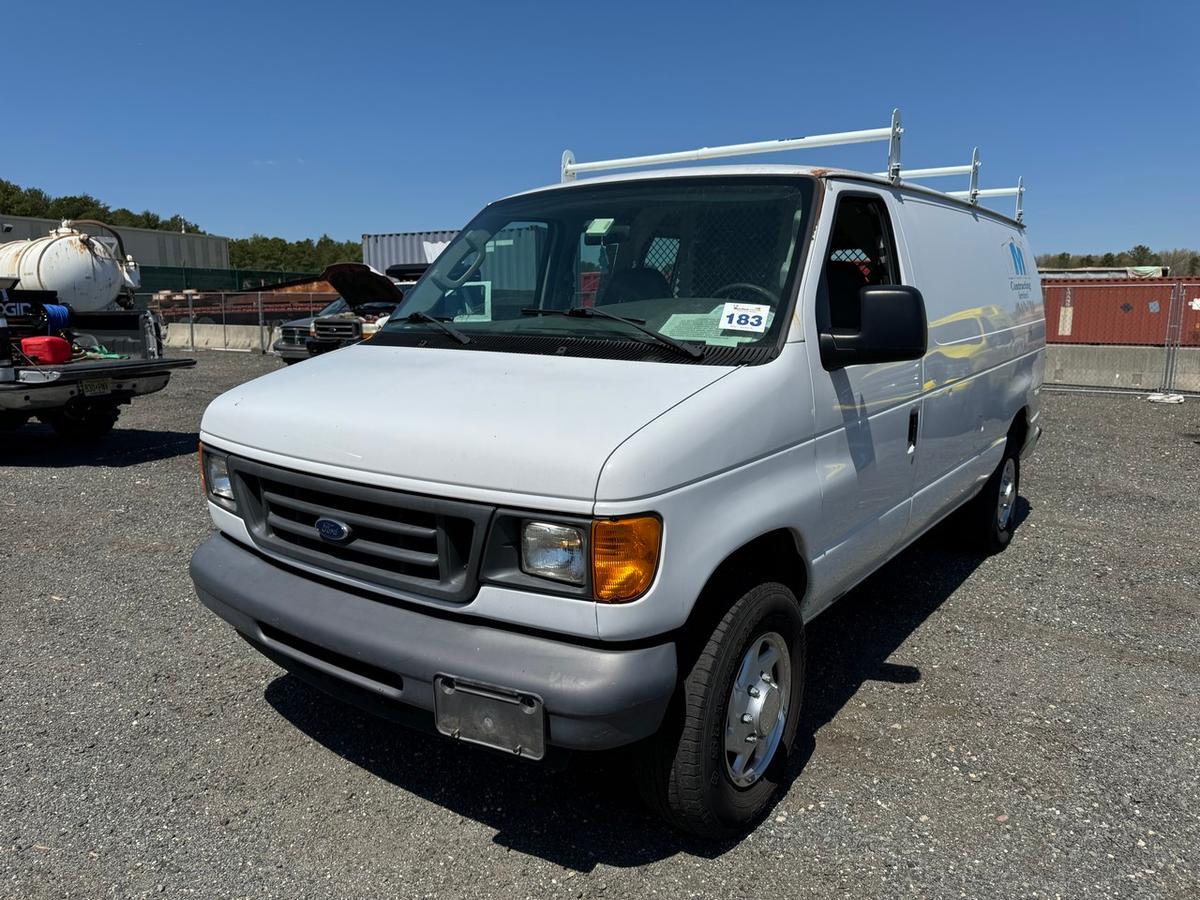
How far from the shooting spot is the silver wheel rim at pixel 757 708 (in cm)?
287

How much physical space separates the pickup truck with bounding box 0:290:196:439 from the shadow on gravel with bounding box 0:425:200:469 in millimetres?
256

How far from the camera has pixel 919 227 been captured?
4.24 meters

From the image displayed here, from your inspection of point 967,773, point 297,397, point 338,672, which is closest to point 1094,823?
point 967,773

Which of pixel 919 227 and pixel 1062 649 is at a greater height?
pixel 919 227

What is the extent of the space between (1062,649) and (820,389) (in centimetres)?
243

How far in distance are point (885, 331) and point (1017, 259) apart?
3513 mm

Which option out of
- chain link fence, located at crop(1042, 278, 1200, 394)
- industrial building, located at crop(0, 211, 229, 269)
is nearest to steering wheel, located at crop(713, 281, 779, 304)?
chain link fence, located at crop(1042, 278, 1200, 394)

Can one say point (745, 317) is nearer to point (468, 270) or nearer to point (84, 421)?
point (468, 270)

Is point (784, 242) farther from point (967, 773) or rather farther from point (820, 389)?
point (967, 773)

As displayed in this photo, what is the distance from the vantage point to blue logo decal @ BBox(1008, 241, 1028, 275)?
5.85 meters

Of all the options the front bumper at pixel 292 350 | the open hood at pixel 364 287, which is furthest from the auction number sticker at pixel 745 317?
the front bumper at pixel 292 350

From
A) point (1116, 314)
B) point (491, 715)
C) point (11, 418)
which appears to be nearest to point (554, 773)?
point (491, 715)

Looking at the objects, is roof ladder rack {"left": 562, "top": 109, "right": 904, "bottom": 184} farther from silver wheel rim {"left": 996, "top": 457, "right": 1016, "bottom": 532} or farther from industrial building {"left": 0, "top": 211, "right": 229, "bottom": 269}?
industrial building {"left": 0, "top": 211, "right": 229, "bottom": 269}

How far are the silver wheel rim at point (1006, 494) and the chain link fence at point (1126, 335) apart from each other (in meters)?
8.68
